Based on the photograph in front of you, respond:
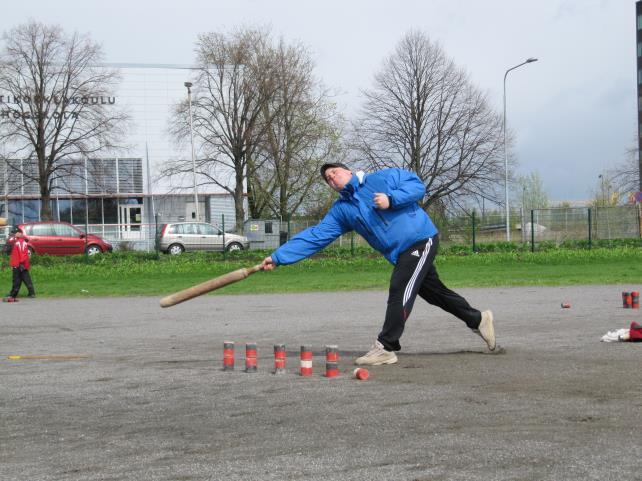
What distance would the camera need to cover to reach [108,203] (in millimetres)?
62531

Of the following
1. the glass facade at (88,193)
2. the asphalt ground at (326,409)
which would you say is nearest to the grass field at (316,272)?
the asphalt ground at (326,409)

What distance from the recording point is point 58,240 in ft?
120

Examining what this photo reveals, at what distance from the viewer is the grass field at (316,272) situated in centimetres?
2436

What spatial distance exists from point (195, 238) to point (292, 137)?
14979mm

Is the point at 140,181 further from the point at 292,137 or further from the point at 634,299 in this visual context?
the point at 634,299

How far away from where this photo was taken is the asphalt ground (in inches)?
200

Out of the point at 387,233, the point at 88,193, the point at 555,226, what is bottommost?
the point at 387,233

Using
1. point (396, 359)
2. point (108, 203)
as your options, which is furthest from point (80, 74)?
point (396, 359)

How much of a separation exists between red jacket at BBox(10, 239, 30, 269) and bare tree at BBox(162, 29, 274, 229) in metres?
28.5

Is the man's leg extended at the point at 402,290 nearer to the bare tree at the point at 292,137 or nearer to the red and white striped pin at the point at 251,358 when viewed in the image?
the red and white striped pin at the point at 251,358

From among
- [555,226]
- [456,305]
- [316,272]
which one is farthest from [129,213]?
[456,305]

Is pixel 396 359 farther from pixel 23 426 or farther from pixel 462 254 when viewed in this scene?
pixel 462 254

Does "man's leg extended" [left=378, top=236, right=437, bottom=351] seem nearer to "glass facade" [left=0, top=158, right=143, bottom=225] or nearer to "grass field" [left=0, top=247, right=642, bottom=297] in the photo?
"grass field" [left=0, top=247, right=642, bottom=297]

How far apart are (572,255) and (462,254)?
414cm
